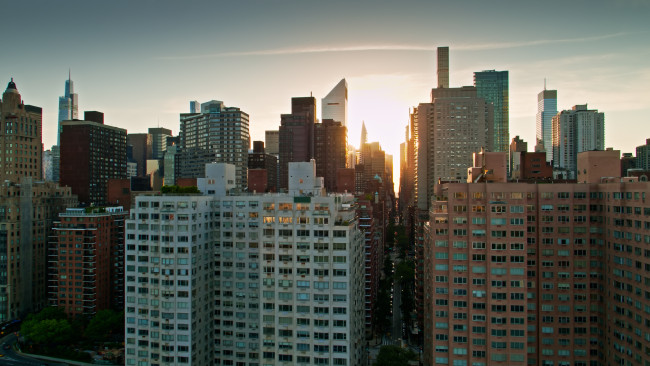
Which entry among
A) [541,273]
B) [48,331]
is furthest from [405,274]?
[48,331]

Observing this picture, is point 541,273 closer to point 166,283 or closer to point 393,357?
point 393,357

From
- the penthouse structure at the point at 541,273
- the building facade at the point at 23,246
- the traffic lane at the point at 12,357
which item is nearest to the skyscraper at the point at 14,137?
the building facade at the point at 23,246

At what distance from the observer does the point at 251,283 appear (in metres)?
96.2

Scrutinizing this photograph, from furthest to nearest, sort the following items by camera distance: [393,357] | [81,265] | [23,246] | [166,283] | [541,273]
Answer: [23,246] < [81,265] < [393,357] < [166,283] < [541,273]

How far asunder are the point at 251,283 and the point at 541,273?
60.5 m

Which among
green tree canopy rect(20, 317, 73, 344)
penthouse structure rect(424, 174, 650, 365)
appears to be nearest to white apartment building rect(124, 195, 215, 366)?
penthouse structure rect(424, 174, 650, 365)

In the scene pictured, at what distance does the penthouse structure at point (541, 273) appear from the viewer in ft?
255

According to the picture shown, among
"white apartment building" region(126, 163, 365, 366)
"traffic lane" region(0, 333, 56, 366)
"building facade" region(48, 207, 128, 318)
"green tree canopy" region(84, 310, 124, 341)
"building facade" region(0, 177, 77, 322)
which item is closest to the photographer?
"white apartment building" region(126, 163, 365, 366)

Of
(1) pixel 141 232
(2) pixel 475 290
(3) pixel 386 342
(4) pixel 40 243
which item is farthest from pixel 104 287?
(2) pixel 475 290

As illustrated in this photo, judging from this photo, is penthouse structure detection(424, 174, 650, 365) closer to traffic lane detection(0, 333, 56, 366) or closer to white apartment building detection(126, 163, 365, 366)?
white apartment building detection(126, 163, 365, 366)

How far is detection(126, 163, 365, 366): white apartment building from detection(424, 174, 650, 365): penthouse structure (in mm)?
19201

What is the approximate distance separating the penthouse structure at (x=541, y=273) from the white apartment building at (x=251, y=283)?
19201 millimetres

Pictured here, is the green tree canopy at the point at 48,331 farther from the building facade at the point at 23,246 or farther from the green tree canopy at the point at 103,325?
the building facade at the point at 23,246

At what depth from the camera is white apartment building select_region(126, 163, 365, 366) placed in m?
82.8
